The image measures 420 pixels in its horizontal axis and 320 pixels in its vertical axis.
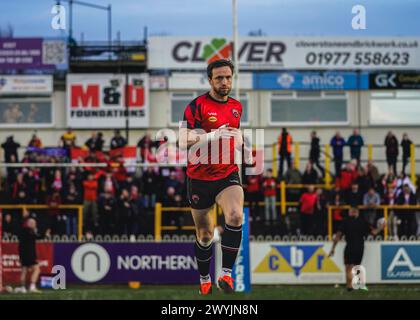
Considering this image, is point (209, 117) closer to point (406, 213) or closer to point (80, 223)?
point (80, 223)

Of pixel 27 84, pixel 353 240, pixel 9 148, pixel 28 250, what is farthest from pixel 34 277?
pixel 27 84

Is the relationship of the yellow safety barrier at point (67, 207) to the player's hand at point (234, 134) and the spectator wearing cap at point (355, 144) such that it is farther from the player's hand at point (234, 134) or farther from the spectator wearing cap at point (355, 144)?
the player's hand at point (234, 134)

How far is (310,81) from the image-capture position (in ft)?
119

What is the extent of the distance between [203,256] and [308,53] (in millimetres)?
26906

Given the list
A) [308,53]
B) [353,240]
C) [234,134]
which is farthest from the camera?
[308,53]

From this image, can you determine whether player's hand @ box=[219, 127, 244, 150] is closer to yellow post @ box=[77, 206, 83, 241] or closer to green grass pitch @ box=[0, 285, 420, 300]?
green grass pitch @ box=[0, 285, 420, 300]

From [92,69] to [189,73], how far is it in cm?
355

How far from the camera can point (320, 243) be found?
26328 millimetres

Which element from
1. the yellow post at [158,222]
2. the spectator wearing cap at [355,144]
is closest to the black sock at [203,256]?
the yellow post at [158,222]

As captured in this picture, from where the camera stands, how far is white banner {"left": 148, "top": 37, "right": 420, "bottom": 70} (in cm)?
3440

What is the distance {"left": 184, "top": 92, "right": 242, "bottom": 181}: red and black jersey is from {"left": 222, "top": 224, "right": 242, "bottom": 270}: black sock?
0.59m

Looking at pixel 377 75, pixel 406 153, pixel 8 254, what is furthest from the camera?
pixel 377 75
